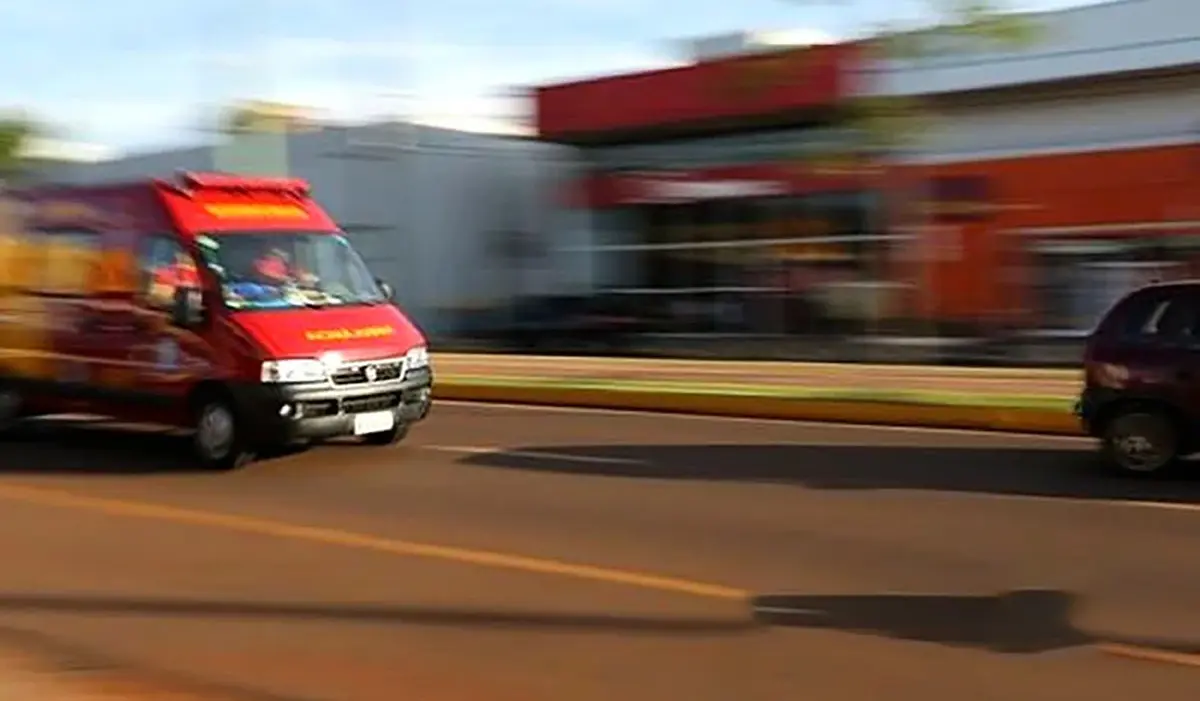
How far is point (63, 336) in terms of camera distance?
16.7 m

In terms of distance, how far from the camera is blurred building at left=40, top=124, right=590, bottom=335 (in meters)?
46.4

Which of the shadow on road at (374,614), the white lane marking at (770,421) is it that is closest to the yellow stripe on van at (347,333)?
the white lane marking at (770,421)

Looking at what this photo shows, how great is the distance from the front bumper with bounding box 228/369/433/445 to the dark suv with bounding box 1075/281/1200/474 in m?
5.98

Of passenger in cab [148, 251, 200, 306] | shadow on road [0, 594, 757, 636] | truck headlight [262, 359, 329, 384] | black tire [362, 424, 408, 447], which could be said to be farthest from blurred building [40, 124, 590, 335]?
shadow on road [0, 594, 757, 636]

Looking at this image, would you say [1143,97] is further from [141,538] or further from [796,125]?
[141,538]

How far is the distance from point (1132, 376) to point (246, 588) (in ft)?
25.2

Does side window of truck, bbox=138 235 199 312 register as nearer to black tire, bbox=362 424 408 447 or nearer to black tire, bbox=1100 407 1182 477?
black tire, bbox=362 424 408 447

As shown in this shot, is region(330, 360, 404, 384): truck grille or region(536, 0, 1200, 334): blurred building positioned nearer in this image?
region(330, 360, 404, 384): truck grille

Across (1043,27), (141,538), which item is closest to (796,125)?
(1043,27)

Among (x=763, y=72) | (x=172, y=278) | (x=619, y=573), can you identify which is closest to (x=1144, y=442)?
(x=619, y=573)

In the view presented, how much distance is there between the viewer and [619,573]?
32.9ft

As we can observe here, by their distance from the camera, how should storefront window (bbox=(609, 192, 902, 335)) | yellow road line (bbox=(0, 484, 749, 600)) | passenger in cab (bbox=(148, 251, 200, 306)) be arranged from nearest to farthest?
yellow road line (bbox=(0, 484, 749, 600)), passenger in cab (bbox=(148, 251, 200, 306)), storefront window (bbox=(609, 192, 902, 335))

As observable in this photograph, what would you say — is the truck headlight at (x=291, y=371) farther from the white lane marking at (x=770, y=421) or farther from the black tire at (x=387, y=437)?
the white lane marking at (x=770, y=421)

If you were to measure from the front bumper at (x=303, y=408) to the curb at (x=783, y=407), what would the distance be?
20.3 feet
